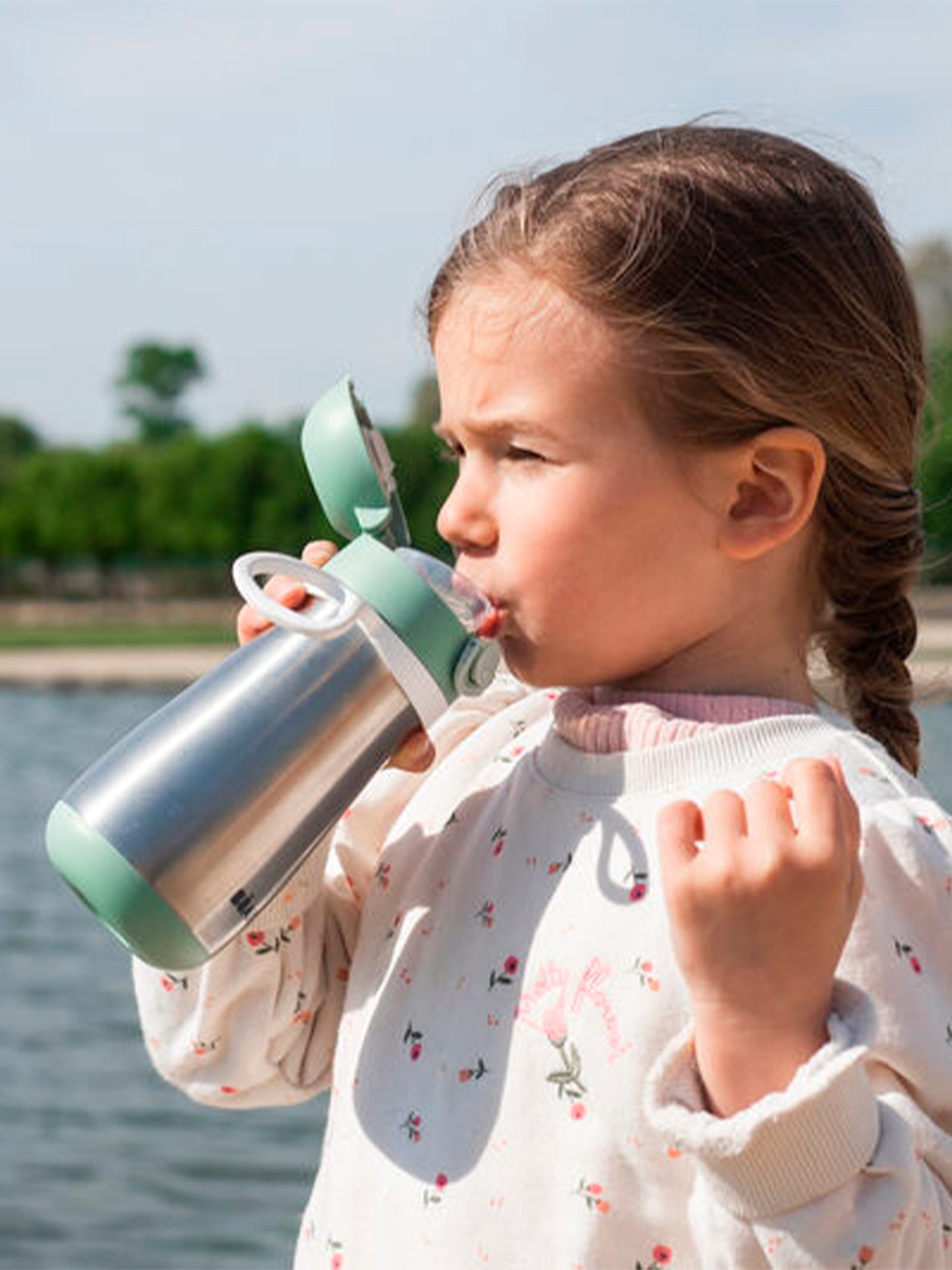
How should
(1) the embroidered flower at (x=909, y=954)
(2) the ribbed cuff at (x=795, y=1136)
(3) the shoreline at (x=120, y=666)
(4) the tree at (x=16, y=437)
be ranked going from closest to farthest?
(2) the ribbed cuff at (x=795, y=1136), (1) the embroidered flower at (x=909, y=954), (3) the shoreline at (x=120, y=666), (4) the tree at (x=16, y=437)

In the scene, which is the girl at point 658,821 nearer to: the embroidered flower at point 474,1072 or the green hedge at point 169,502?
the embroidered flower at point 474,1072

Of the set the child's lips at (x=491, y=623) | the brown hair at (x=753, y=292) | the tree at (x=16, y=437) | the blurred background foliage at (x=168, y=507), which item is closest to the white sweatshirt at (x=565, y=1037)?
the child's lips at (x=491, y=623)

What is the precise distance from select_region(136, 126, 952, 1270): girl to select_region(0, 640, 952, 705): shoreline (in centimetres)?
2055

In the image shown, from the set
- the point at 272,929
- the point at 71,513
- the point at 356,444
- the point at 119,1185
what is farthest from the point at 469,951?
the point at 71,513

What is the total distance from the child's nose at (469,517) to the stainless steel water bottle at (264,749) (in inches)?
1.6

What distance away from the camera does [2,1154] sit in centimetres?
682

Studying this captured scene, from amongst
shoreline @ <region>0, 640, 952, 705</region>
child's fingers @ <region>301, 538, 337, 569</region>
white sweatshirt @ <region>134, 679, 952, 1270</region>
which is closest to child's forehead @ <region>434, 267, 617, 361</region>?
child's fingers @ <region>301, 538, 337, 569</region>

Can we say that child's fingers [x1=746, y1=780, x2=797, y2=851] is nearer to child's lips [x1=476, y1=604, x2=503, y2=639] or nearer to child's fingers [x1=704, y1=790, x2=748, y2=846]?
child's fingers [x1=704, y1=790, x2=748, y2=846]

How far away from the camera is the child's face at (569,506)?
5.31 feet

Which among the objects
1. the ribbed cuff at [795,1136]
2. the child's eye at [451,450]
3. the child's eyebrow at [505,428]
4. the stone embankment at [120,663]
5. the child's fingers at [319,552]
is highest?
the child's eyebrow at [505,428]

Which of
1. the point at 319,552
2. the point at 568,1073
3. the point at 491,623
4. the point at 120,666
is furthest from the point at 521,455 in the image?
the point at 120,666

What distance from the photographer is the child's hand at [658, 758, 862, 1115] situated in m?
1.37

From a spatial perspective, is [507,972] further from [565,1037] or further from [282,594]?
[282,594]

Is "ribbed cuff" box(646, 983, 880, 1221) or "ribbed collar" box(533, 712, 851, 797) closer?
"ribbed cuff" box(646, 983, 880, 1221)
